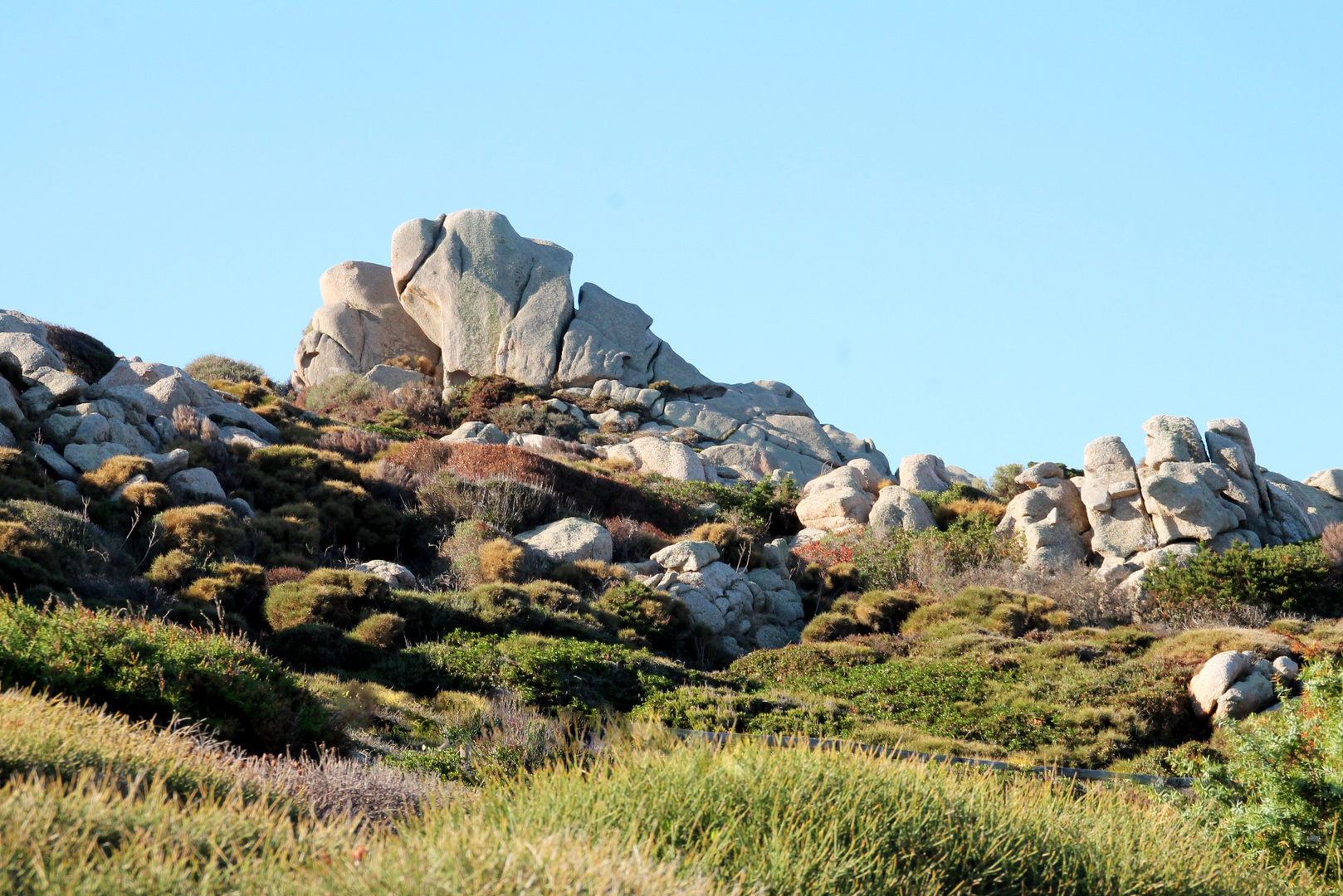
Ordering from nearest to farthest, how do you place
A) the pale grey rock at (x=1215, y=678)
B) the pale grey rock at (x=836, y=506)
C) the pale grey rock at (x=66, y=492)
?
the pale grey rock at (x=1215, y=678), the pale grey rock at (x=66, y=492), the pale grey rock at (x=836, y=506)

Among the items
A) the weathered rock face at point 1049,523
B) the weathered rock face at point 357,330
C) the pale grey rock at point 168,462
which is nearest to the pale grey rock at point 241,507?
the pale grey rock at point 168,462

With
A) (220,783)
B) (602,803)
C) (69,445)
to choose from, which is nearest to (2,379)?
(69,445)

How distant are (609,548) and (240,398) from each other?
17.6 m

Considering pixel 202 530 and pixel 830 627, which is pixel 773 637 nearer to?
pixel 830 627

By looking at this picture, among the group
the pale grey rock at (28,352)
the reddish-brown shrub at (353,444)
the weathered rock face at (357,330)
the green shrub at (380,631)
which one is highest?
the weathered rock face at (357,330)

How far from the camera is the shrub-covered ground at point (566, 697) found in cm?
482

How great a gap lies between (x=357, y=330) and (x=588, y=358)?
1112 centimetres

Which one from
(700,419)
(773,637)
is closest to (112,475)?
(773,637)

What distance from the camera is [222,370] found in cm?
4250

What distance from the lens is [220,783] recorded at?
5.89 m

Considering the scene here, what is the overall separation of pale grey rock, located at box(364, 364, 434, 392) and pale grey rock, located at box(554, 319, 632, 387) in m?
5.68

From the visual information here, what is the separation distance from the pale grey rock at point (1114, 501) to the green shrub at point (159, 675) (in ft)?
62.3

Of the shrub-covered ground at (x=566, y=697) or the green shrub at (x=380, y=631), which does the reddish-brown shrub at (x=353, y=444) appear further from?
the green shrub at (x=380, y=631)

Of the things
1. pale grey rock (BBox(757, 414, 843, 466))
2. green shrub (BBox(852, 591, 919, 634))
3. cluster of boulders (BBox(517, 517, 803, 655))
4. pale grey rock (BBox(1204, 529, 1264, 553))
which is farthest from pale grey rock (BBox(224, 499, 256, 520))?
pale grey rock (BBox(757, 414, 843, 466))
